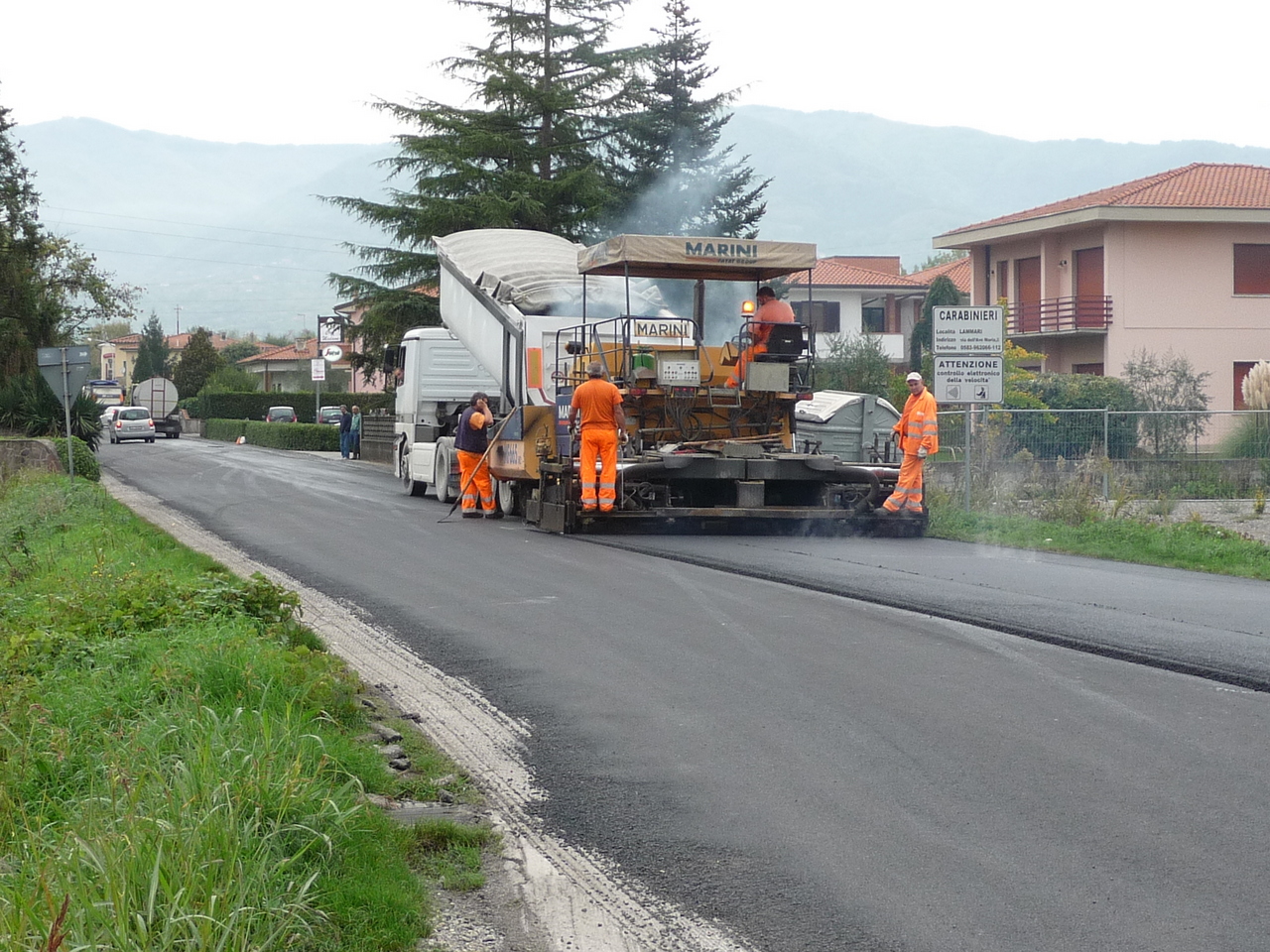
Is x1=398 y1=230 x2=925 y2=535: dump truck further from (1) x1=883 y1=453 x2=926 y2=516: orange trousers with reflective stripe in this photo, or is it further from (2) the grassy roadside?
(2) the grassy roadside

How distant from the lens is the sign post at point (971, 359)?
18.2 m

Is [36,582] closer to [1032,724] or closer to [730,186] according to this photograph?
[1032,724]

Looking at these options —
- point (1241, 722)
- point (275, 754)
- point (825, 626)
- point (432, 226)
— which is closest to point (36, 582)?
point (825, 626)

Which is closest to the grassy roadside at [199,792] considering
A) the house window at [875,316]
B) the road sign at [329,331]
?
the road sign at [329,331]

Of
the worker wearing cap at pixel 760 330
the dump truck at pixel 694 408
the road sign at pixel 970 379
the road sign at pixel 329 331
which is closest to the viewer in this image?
the dump truck at pixel 694 408

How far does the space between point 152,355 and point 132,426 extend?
58.7 meters

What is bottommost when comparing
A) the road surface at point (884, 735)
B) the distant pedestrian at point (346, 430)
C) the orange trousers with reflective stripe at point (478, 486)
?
the road surface at point (884, 735)

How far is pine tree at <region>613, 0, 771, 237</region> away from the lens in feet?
122

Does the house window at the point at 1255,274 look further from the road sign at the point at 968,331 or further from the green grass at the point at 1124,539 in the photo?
the green grass at the point at 1124,539

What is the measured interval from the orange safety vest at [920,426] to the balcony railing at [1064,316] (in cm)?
2465

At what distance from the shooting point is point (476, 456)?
20.3 meters

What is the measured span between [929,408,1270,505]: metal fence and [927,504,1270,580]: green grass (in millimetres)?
3764

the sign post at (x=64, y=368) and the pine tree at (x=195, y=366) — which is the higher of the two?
the pine tree at (x=195, y=366)

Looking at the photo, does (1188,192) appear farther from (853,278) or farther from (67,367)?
(67,367)
